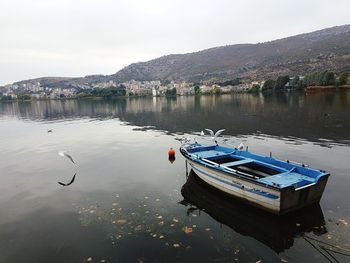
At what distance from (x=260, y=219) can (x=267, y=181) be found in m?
2.10

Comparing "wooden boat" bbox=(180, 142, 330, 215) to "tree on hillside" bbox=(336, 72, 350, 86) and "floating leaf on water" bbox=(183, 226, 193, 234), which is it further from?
"tree on hillside" bbox=(336, 72, 350, 86)

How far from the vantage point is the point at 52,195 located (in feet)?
68.5

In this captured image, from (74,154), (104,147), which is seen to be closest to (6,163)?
(74,154)

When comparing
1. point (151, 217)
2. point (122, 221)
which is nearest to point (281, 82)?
point (151, 217)

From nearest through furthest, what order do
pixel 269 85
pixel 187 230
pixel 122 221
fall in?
pixel 187 230 < pixel 122 221 < pixel 269 85

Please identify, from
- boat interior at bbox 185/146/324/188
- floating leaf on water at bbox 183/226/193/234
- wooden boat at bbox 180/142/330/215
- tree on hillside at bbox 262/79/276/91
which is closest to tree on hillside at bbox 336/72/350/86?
tree on hillside at bbox 262/79/276/91

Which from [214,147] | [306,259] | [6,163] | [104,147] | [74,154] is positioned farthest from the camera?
[104,147]

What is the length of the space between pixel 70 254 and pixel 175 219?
5616mm

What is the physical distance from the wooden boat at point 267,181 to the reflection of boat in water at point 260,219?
529mm

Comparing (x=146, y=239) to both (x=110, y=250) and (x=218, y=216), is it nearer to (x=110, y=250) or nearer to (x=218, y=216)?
(x=110, y=250)

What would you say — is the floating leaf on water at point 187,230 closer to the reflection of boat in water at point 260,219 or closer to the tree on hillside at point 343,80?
the reflection of boat in water at point 260,219

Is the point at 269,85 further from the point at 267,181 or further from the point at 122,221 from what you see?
the point at 122,221

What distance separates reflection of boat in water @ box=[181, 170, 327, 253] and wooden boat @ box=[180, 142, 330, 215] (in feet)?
1.73

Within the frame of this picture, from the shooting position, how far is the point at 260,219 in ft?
51.1
